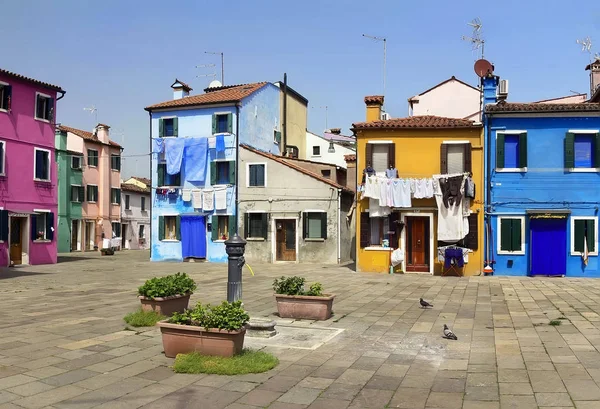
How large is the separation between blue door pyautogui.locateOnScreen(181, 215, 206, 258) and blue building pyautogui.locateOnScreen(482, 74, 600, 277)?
48.3 feet

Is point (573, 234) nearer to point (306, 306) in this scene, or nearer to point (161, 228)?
point (306, 306)

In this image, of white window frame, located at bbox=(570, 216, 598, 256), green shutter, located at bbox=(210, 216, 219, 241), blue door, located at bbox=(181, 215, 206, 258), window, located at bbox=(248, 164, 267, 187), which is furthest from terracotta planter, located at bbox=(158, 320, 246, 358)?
blue door, located at bbox=(181, 215, 206, 258)

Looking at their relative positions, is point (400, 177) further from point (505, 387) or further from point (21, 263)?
point (21, 263)

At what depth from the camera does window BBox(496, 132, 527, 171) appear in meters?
21.2

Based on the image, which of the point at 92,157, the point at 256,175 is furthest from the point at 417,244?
the point at 92,157

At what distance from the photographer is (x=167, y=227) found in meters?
30.0

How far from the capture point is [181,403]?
5.59 metres

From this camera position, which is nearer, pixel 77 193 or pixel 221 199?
pixel 221 199

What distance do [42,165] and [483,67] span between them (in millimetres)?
21243

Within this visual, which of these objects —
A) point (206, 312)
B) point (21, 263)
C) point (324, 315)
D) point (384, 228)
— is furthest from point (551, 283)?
point (21, 263)

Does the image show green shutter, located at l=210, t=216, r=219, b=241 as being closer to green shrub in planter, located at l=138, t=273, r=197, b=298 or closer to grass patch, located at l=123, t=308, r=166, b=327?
green shrub in planter, located at l=138, t=273, r=197, b=298

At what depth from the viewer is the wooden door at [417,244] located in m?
22.0

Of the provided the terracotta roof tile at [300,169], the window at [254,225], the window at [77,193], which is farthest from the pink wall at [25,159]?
the window at [77,193]

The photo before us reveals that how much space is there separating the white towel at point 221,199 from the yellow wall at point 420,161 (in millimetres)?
8633
